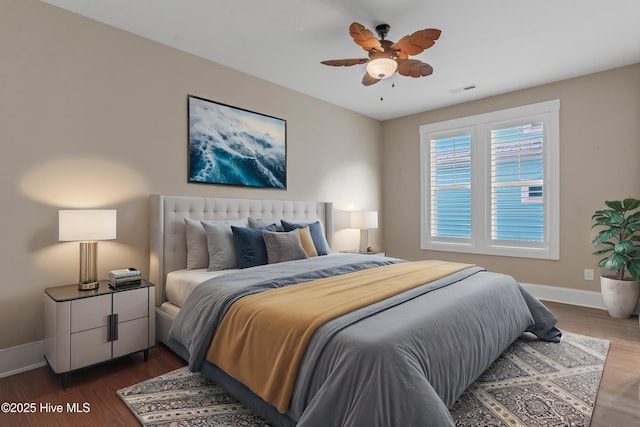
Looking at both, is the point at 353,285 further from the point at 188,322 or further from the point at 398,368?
the point at 188,322

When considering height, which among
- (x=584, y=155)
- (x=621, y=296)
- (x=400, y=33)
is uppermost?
(x=400, y=33)

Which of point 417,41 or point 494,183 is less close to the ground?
point 417,41

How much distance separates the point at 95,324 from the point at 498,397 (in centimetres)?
262

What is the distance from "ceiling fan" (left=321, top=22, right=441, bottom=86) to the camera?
7.93 ft

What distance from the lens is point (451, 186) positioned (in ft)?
16.7

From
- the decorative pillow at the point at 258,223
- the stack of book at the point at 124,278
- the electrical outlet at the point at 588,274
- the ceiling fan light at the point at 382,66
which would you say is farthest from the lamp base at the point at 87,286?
the electrical outlet at the point at 588,274

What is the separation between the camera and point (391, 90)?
438 centimetres

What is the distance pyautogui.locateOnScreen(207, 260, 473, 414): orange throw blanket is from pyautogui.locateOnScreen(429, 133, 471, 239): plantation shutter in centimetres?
302

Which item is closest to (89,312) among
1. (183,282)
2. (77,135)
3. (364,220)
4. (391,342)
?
(183,282)

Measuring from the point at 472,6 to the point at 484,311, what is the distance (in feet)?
7.37

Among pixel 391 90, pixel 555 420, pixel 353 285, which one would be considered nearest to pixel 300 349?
pixel 353 285

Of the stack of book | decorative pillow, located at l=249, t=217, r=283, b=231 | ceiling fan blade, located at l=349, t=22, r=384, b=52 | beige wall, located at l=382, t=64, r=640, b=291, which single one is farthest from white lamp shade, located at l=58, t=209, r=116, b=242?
beige wall, located at l=382, t=64, r=640, b=291

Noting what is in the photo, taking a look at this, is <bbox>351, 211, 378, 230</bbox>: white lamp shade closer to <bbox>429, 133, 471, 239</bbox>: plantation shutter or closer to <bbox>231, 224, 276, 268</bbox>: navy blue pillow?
A: <bbox>429, 133, 471, 239</bbox>: plantation shutter

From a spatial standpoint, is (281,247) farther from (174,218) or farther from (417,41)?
(417,41)
